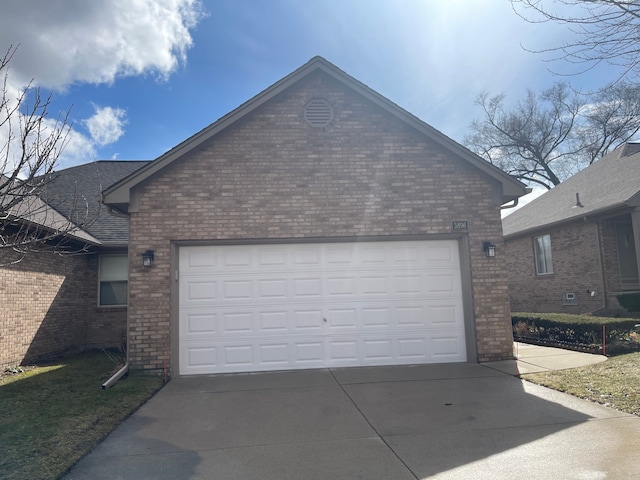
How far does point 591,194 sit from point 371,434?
14.7 metres

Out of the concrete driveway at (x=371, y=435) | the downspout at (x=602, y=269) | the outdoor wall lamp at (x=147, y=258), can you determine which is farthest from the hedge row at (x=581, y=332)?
the outdoor wall lamp at (x=147, y=258)

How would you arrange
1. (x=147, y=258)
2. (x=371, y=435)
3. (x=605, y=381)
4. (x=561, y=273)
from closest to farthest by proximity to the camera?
(x=371, y=435) < (x=605, y=381) < (x=147, y=258) < (x=561, y=273)

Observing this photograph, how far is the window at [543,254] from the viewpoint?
1770 centimetres

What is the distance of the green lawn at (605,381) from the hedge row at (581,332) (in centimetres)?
142

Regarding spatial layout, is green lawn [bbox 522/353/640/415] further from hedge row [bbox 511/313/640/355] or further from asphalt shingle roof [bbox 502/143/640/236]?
asphalt shingle roof [bbox 502/143/640/236]

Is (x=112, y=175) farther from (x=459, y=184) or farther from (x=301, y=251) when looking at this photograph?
(x=459, y=184)

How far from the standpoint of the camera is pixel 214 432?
19.0 ft

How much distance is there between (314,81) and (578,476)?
8.41 metres

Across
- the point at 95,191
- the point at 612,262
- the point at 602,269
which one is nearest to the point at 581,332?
the point at 602,269

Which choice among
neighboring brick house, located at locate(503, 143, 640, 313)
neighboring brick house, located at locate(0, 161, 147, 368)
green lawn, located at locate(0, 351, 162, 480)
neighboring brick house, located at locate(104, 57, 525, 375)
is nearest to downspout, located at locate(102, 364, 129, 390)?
green lawn, located at locate(0, 351, 162, 480)

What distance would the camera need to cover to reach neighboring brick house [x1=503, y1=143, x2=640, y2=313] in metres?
14.8

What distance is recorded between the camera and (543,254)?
18.1 m

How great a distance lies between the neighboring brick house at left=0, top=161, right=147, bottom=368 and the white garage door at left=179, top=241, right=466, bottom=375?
3.14 meters

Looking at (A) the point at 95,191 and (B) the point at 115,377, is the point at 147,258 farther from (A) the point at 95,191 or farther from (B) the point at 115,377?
(A) the point at 95,191
